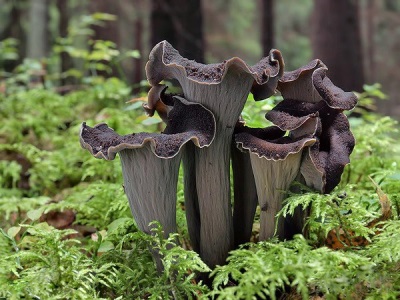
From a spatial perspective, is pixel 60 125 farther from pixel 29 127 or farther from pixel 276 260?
pixel 276 260

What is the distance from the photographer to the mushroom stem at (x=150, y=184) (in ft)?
5.48

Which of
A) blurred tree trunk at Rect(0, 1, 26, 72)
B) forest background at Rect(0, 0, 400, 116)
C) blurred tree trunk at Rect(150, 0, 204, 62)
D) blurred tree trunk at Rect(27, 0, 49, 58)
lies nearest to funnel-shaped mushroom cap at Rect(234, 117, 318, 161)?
forest background at Rect(0, 0, 400, 116)

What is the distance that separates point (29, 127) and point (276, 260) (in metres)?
3.41

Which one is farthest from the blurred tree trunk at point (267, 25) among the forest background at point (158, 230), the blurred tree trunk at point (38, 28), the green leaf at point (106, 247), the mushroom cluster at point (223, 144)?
the green leaf at point (106, 247)

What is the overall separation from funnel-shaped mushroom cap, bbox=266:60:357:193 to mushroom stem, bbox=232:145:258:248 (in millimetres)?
256

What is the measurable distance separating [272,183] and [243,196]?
232 mm

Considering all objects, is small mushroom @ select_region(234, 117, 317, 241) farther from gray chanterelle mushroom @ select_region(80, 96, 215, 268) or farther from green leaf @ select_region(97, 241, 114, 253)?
green leaf @ select_region(97, 241, 114, 253)

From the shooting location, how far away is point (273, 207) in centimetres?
180

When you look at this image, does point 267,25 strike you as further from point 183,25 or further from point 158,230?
point 158,230

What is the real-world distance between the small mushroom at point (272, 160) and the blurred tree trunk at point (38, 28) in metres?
9.78

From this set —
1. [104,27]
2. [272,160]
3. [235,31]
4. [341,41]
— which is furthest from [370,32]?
[272,160]

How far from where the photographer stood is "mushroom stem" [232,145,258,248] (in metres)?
1.91

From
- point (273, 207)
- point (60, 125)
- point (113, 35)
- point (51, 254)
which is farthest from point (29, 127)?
point (113, 35)

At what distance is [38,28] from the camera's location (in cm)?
1027
